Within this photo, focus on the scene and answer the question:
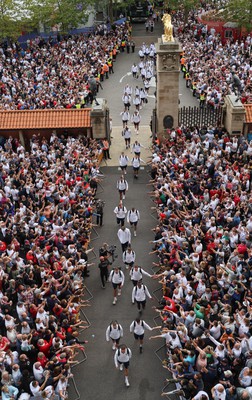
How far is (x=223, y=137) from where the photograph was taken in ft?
74.6

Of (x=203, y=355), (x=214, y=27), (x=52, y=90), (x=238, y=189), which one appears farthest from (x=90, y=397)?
(x=214, y=27)

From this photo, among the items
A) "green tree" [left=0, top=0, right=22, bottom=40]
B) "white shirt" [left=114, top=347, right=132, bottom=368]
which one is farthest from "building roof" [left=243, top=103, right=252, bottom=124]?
"green tree" [left=0, top=0, right=22, bottom=40]

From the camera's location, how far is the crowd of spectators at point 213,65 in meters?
29.3

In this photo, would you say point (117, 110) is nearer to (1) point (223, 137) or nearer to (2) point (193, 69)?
(2) point (193, 69)

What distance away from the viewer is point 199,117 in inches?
1008

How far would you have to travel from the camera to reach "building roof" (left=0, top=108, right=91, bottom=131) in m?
25.0

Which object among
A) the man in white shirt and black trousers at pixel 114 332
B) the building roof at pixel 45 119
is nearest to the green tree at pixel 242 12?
the building roof at pixel 45 119

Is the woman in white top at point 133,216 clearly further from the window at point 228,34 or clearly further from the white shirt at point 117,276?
the window at point 228,34

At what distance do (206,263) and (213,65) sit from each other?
22123 millimetres

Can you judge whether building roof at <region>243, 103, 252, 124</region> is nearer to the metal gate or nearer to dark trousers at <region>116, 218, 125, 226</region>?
the metal gate

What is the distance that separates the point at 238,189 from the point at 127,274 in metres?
5.15

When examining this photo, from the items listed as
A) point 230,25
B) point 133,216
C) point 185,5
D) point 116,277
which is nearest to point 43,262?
point 116,277

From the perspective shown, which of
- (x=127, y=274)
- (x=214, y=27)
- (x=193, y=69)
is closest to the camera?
(x=127, y=274)

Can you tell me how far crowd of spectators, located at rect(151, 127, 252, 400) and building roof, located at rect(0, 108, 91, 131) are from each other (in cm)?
512
